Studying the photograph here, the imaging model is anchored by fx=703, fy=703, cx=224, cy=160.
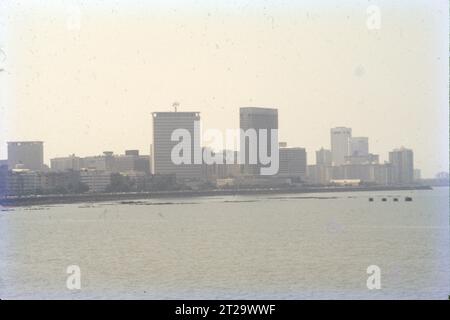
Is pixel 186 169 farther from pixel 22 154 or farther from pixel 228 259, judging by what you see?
pixel 228 259

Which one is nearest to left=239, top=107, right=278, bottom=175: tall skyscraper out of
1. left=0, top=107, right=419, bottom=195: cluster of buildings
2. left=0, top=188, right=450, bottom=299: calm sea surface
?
left=0, top=107, right=419, bottom=195: cluster of buildings

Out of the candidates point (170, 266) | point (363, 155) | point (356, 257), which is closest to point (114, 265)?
point (170, 266)

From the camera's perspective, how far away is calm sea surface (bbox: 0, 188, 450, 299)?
67.6ft

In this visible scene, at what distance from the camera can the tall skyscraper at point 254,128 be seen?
110688 millimetres

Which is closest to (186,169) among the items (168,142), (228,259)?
(168,142)

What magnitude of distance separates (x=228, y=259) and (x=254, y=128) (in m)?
81.9

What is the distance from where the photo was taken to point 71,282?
71.1 ft

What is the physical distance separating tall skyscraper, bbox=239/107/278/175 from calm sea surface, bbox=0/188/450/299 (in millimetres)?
58289

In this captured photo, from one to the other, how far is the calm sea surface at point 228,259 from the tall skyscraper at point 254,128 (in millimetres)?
58289

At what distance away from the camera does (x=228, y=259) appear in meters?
29.1

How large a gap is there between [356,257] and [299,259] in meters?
2.89

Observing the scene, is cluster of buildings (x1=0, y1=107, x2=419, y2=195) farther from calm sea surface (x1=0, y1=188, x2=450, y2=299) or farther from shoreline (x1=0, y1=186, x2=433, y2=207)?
calm sea surface (x1=0, y1=188, x2=450, y2=299)

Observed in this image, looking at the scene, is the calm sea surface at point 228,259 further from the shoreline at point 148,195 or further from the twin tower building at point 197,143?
the twin tower building at point 197,143

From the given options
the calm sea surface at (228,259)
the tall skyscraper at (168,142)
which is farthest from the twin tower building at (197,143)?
the calm sea surface at (228,259)
